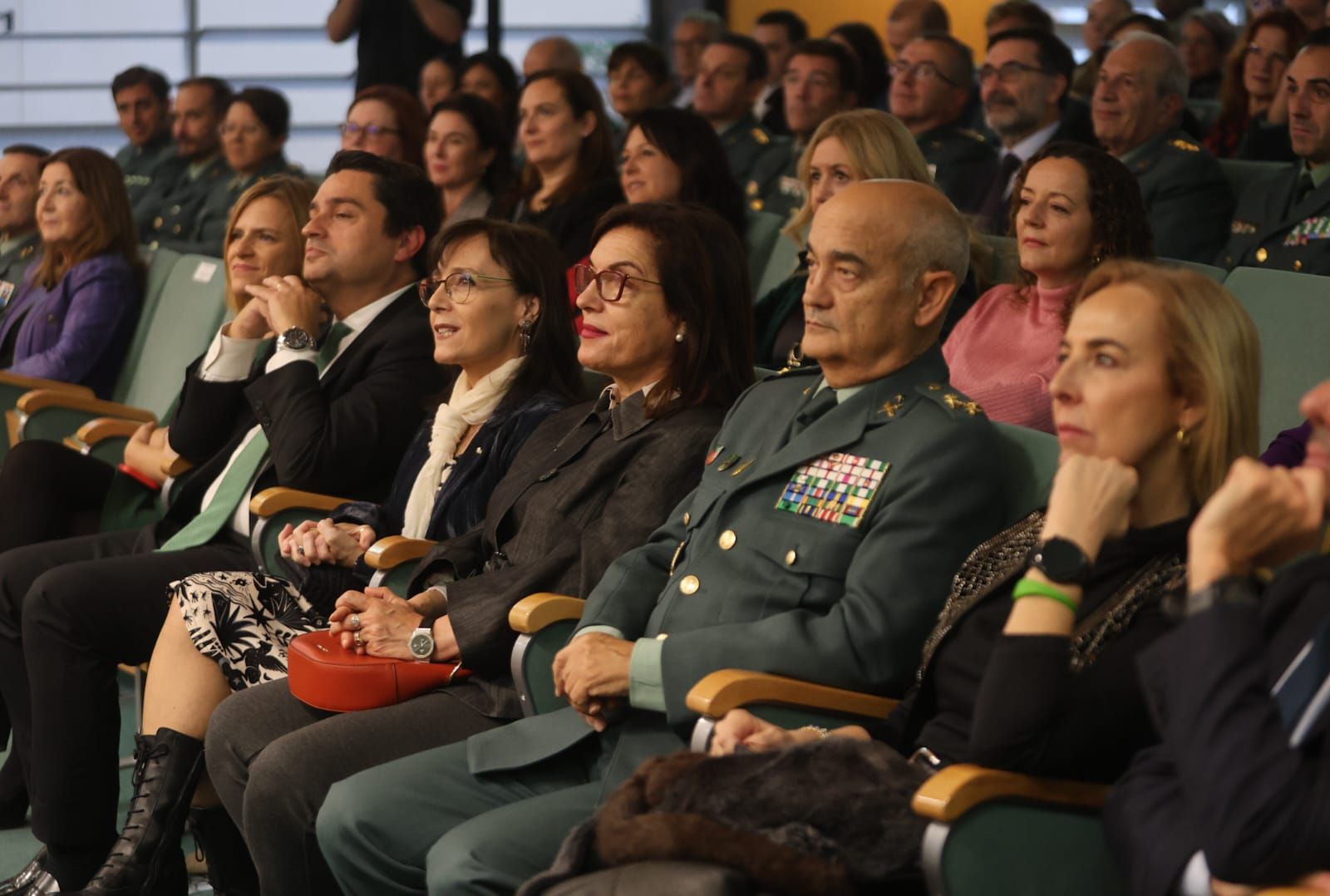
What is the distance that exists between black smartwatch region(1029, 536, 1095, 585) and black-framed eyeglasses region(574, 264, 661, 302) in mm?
1109

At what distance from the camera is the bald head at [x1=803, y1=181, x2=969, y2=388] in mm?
2314

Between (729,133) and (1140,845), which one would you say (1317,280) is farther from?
(729,133)

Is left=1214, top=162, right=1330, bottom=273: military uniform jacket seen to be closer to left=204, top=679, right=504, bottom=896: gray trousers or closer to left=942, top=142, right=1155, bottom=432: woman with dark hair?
left=942, top=142, right=1155, bottom=432: woman with dark hair

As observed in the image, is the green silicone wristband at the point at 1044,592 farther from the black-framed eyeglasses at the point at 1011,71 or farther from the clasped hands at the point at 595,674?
the black-framed eyeglasses at the point at 1011,71

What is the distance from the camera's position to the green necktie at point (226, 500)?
3.36 metres

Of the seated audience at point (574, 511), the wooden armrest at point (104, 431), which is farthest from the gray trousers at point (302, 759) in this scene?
the wooden armrest at point (104, 431)

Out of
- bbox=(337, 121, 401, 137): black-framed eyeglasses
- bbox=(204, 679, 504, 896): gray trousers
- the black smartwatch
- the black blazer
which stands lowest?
bbox=(204, 679, 504, 896): gray trousers

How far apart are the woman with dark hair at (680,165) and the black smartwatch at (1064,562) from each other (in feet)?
8.11

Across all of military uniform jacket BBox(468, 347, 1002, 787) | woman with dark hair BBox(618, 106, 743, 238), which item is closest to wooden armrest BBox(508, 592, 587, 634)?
military uniform jacket BBox(468, 347, 1002, 787)

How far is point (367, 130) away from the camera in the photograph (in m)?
5.46

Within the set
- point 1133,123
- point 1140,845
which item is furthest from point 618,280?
point 1133,123

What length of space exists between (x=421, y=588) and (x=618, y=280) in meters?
0.61

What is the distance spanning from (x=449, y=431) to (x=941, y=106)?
2.84 meters

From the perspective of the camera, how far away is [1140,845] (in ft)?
5.39
